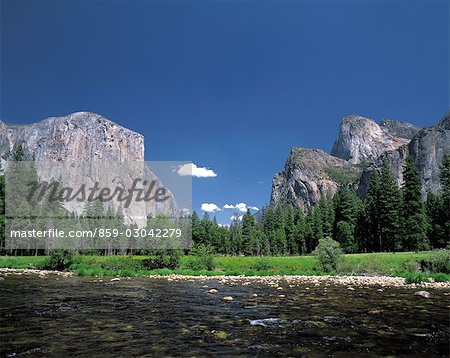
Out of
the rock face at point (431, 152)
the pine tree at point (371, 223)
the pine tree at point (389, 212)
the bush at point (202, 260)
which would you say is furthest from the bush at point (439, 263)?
the rock face at point (431, 152)

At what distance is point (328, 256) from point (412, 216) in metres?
28.5

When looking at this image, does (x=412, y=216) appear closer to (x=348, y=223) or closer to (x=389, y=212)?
(x=389, y=212)

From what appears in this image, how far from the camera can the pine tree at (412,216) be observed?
59.2 metres

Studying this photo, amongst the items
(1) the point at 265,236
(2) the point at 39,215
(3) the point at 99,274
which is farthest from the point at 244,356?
(1) the point at 265,236

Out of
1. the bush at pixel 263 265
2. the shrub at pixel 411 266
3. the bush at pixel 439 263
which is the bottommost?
the bush at pixel 263 265

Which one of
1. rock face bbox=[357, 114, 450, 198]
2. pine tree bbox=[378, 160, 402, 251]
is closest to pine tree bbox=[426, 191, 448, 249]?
pine tree bbox=[378, 160, 402, 251]

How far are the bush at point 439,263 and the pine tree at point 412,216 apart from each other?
26337 mm

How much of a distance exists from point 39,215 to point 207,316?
225 feet

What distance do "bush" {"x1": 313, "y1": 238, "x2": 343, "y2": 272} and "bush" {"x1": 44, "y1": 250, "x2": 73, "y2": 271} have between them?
31072mm

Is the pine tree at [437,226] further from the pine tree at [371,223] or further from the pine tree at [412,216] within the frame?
the pine tree at [412,216]

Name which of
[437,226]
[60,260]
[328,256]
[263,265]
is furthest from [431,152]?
[60,260]

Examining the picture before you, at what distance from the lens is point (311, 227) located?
3738 inches

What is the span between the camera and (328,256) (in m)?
41.2

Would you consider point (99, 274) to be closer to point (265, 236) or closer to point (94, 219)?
point (94, 219)
